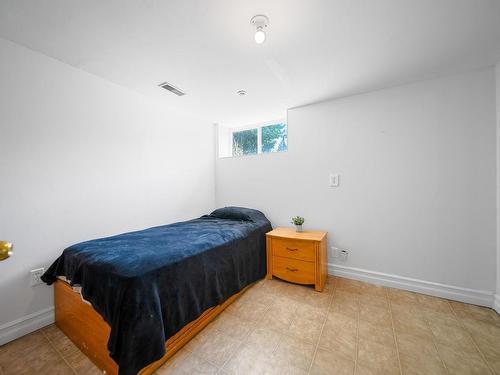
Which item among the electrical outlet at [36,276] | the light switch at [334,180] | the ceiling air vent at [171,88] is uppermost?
the ceiling air vent at [171,88]

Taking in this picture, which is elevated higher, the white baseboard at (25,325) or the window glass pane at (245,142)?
the window glass pane at (245,142)

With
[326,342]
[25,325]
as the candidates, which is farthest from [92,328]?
[326,342]

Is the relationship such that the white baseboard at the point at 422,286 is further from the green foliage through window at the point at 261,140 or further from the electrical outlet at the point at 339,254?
the green foliage through window at the point at 261,140

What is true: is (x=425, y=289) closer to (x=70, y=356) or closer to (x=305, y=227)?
(x=305, y=227)

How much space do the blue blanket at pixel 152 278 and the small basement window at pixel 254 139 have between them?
153 centimetres

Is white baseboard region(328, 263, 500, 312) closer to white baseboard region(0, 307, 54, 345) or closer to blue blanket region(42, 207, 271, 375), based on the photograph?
blue blanket region(42, 207, 271, 375)

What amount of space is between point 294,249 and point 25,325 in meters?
2.33

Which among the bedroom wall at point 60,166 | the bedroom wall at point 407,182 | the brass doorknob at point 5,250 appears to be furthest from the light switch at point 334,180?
the brass doorknob at point 5,250

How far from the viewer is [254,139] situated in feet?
11.0

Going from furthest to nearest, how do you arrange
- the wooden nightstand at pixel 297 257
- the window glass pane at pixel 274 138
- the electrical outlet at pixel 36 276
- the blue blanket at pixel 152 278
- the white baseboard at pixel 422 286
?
the window glass pane at pixel 274 138, the wooden nightstand at pixel 297 257, the white baseboard at pixel 422 286, the electrical outlet at pixel 36 276, the blue blanket at pixel 152 278

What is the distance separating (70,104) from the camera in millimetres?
1807

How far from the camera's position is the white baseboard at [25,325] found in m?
1.45

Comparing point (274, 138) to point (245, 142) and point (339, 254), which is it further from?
point (339, 254)

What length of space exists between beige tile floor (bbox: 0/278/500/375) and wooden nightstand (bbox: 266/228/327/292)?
0.26 meters
